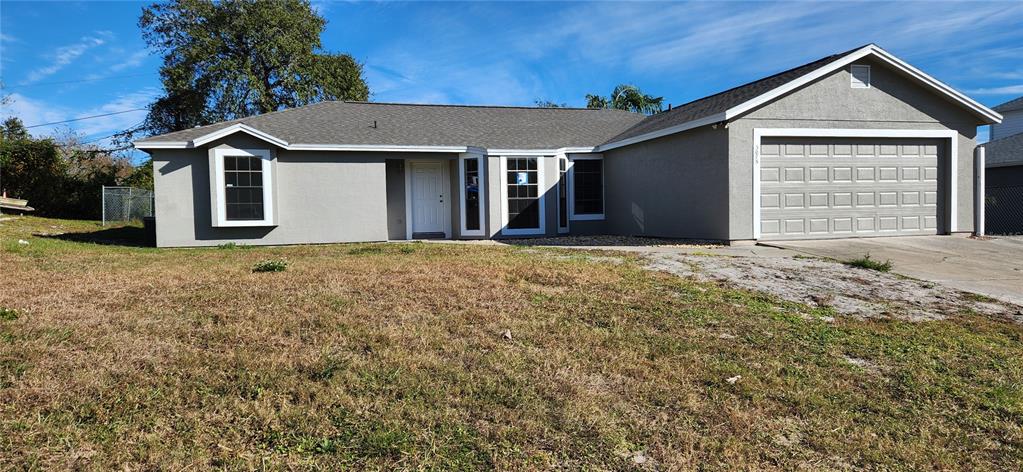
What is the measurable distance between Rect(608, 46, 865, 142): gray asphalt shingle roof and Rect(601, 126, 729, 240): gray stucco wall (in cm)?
42

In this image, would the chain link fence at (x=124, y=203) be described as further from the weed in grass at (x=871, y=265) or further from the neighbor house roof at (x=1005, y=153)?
the neighbor house roof at (x=1005, y=153)

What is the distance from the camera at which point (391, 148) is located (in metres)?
14.4

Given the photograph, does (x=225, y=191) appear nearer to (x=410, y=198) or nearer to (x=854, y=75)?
(x=410, y=198)

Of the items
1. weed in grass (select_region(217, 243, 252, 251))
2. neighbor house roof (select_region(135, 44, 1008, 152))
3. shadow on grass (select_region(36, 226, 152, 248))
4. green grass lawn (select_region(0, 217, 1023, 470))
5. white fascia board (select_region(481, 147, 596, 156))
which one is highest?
neighbor house roof (select_region(135, 44, 1008, 152))

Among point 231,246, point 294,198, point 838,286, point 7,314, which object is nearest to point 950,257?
point 838,286

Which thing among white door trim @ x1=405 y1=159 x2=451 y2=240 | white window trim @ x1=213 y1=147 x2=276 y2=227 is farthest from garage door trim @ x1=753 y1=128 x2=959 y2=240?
white window trim @ x1=213 y1=147 x2=276 y2=227

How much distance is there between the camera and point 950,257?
9.97m

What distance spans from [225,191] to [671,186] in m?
10.00

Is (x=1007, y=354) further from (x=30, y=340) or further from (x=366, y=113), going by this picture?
(x=366, y=113)

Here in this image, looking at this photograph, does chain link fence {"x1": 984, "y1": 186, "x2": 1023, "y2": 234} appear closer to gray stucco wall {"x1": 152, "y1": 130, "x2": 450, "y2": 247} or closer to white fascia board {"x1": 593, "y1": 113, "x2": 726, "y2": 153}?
white fascia board {"x1": 593, "y1": 113, "x2": 726, "y2": 153}

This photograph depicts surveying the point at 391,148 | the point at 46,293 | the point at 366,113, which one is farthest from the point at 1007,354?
the point at 366,113

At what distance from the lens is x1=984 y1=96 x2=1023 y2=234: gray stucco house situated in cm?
1753

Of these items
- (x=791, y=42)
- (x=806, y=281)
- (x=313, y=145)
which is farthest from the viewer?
(x=791, y=42)

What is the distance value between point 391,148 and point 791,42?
1288cm
